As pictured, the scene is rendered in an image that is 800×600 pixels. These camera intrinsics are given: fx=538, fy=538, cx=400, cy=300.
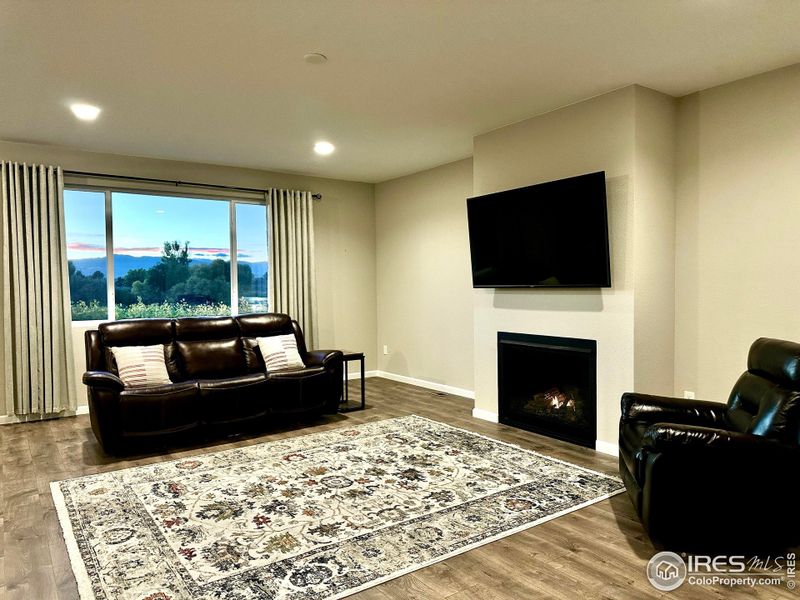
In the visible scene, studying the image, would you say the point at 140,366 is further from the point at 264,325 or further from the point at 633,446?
the point at 633,446

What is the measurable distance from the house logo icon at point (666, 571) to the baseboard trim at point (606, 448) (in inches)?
59.4

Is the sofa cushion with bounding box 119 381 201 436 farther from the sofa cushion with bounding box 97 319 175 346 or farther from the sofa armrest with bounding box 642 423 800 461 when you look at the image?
the sofa armrest with bounding box 642 423 800 461

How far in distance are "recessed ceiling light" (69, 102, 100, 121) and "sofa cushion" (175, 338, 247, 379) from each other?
2.11m

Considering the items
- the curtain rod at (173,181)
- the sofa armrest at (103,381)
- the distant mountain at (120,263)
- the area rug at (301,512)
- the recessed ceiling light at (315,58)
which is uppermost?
the recessed ceiling light at (315,58)

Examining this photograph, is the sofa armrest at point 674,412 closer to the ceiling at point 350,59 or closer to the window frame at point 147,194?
the ceiling at point 350,59

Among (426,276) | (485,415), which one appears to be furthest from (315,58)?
(426,276)

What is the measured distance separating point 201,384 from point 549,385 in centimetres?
295

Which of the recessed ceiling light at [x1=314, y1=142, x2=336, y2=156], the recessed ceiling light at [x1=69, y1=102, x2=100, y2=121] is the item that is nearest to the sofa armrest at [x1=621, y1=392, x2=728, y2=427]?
the recessed ceiling light at [x1=314, y1=142, x2=336, y2=156]

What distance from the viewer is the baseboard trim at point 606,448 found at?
401cm

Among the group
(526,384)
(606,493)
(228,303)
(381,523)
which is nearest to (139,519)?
(381,523)

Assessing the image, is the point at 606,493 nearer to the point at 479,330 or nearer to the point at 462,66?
the point at 479,330

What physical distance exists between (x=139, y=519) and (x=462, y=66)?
335cm

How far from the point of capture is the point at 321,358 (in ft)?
17.5

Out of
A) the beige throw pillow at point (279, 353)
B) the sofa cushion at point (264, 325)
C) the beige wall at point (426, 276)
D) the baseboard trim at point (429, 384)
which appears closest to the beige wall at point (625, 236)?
the beige wall at point (426, 276)
